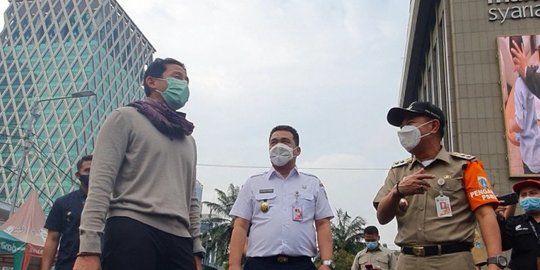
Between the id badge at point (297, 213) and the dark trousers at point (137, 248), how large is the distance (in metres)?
1.33

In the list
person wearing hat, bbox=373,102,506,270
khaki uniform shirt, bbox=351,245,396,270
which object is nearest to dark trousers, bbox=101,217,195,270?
person wearing hat, bbox=373,102,506,270

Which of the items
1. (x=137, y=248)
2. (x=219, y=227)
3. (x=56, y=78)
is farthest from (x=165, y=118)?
(x=56, y=78)

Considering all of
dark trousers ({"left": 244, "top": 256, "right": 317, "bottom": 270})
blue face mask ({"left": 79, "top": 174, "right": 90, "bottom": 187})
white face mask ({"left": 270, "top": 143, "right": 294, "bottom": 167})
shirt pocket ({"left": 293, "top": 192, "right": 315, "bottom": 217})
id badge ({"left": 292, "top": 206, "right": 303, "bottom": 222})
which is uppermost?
white face mask ({"left": 270, "top": 143, "right": 294, "bottom": 167})

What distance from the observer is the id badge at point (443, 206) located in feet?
10.3

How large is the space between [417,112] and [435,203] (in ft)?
1.95

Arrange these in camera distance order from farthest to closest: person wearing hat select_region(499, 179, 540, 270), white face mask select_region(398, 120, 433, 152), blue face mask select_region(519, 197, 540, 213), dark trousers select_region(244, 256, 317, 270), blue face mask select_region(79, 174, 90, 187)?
blue face mask select_region(519, 197, 540, 213)
person wearing hat select_region(499, 179, 540, 270)
blue face mask select_region(79, 174, 90, 187)
dark trousers select_region(244, 256, 317, 270)
white face mask select_region(398, 120, 433, 152)

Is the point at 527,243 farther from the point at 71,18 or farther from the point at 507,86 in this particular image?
the point at 71,18

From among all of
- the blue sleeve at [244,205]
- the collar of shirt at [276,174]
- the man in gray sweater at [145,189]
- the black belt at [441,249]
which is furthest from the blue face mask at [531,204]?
the man in gray sweater at [145,189]

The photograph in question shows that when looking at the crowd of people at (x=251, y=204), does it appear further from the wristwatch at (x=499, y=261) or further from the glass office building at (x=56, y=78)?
the glass office building at (x=56, y=78)

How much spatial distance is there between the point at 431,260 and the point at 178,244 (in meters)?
1.44

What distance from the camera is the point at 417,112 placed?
3.43 metres

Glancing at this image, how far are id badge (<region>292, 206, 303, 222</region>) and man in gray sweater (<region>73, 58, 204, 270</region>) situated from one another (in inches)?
38.8

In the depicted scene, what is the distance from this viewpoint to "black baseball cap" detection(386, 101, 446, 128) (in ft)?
11.3

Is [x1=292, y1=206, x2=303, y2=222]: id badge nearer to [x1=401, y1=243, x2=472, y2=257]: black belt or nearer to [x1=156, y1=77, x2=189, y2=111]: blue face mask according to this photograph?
[x1=401, y1=243, x2=472, y2=257]: black belt
